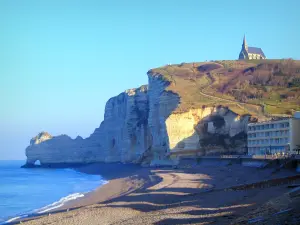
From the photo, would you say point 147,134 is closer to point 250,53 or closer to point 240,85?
point 240,85

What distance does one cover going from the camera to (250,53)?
124m

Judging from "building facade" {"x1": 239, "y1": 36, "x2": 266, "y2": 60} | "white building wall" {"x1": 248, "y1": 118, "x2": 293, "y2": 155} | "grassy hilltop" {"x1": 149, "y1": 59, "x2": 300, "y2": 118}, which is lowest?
"white building wall" {"x1": 248, "y1": 118, "x2": 293, "y2": 155}

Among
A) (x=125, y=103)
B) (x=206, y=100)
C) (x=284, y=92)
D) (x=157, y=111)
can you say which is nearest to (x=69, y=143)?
(x=125, y=103)

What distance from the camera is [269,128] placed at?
47.5 m

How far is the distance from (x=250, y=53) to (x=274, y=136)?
272 ft

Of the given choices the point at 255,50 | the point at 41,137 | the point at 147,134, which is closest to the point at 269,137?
the point at 147,134

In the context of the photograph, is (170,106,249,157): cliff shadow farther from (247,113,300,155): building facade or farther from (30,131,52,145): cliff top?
(30,131,52,145): cliff top

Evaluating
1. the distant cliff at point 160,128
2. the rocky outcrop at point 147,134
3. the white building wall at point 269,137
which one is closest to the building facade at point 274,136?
the white building wall at point 269,137

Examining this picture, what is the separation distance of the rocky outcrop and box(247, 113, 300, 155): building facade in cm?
579

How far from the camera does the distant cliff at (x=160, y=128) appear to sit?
59969mm

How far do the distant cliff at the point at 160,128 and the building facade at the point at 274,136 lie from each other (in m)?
5.18

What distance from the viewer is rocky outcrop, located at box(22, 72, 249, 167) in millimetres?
60250

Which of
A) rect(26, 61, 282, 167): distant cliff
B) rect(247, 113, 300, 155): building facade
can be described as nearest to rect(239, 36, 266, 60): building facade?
rect(26, 61, 282, 167): distant cliff

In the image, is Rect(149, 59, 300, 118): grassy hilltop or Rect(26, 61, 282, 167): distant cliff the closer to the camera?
Rect(26, 61, 282, 167): distant cliff
